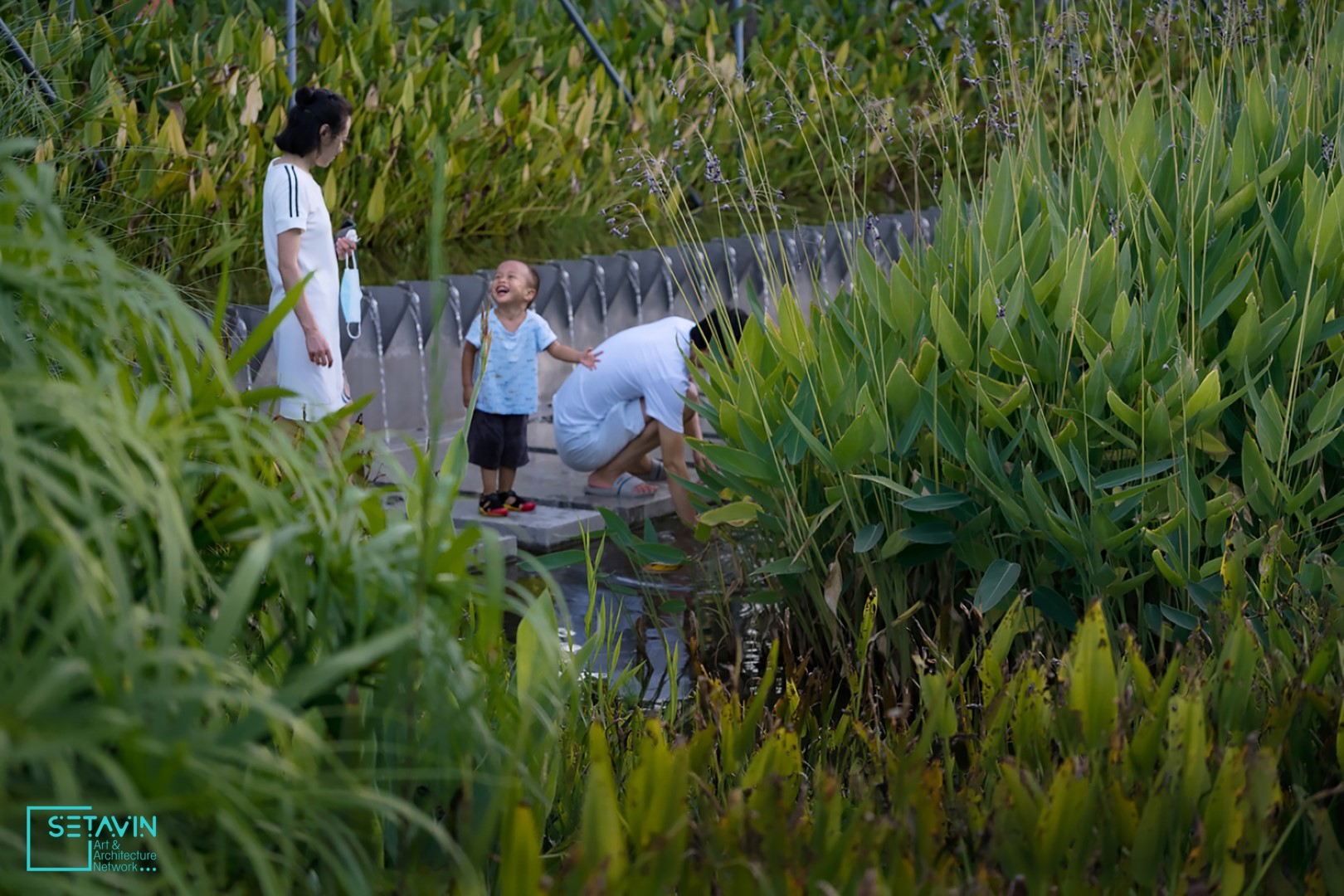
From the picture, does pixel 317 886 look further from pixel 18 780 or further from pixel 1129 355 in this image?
pixel 1129 355

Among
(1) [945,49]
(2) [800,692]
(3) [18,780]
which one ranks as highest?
(1) [945,49]

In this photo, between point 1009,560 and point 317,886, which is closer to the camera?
point 317,886

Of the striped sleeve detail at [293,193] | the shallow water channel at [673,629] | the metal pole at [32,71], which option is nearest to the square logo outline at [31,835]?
the shallow water channel at [673,629]

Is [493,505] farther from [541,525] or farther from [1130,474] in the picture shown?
[1130,474]

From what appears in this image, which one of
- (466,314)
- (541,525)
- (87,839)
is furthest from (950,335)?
(466,314)

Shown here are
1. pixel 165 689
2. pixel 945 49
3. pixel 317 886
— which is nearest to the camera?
pixel 165 689

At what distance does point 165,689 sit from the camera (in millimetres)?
1102

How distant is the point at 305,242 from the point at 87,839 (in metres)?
3.47

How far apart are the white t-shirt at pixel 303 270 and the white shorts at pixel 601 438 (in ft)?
4.19

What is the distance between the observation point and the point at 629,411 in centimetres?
559

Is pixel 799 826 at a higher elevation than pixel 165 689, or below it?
below

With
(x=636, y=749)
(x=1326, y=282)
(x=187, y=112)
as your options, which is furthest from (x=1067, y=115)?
(x=636, y=749)

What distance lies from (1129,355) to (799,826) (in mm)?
1585

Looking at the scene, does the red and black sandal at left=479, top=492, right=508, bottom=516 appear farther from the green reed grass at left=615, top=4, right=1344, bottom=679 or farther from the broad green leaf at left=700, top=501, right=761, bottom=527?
the broad green leaf at left=700, top=501, right=761, bottom=527
